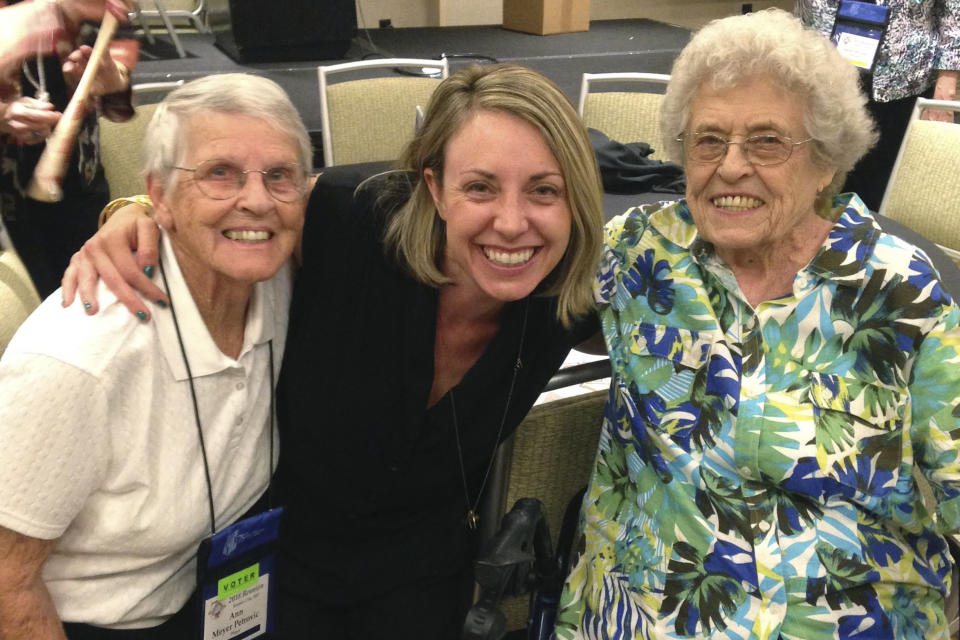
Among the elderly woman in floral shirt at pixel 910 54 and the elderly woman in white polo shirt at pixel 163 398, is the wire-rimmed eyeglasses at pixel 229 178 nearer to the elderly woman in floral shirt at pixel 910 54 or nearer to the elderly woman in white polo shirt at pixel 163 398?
the elderly woman in white polo shirt at pixel 163 398

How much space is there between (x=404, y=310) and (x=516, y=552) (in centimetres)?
46

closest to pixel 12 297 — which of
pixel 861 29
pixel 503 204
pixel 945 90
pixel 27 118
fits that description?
pixel 27 118

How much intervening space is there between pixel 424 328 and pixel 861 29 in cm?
239

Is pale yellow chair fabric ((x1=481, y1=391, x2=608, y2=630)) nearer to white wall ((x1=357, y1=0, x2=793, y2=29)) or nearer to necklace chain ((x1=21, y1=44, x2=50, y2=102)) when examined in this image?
necklace chain ((x1=21, y1=44, x2=50, y2=102))

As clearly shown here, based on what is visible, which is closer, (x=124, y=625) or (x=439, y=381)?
(x=124, y=625)

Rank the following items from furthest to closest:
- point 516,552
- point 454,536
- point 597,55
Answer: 1. point 597,55
2. point 454,536
3. point 516,552

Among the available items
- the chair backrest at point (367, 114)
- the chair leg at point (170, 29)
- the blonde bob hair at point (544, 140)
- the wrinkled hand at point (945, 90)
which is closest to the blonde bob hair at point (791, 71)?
the blonde bob hair at point (544, 140)

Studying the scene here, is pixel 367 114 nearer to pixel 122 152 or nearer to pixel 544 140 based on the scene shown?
pixel 122 152

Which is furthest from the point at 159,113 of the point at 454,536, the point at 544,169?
the point at 454,536

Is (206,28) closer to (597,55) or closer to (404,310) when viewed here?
(597,55)

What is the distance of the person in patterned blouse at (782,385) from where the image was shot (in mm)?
1339

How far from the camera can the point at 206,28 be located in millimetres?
6441

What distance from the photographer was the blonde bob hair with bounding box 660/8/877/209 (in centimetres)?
135

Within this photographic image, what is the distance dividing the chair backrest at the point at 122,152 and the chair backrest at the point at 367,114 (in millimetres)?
758
